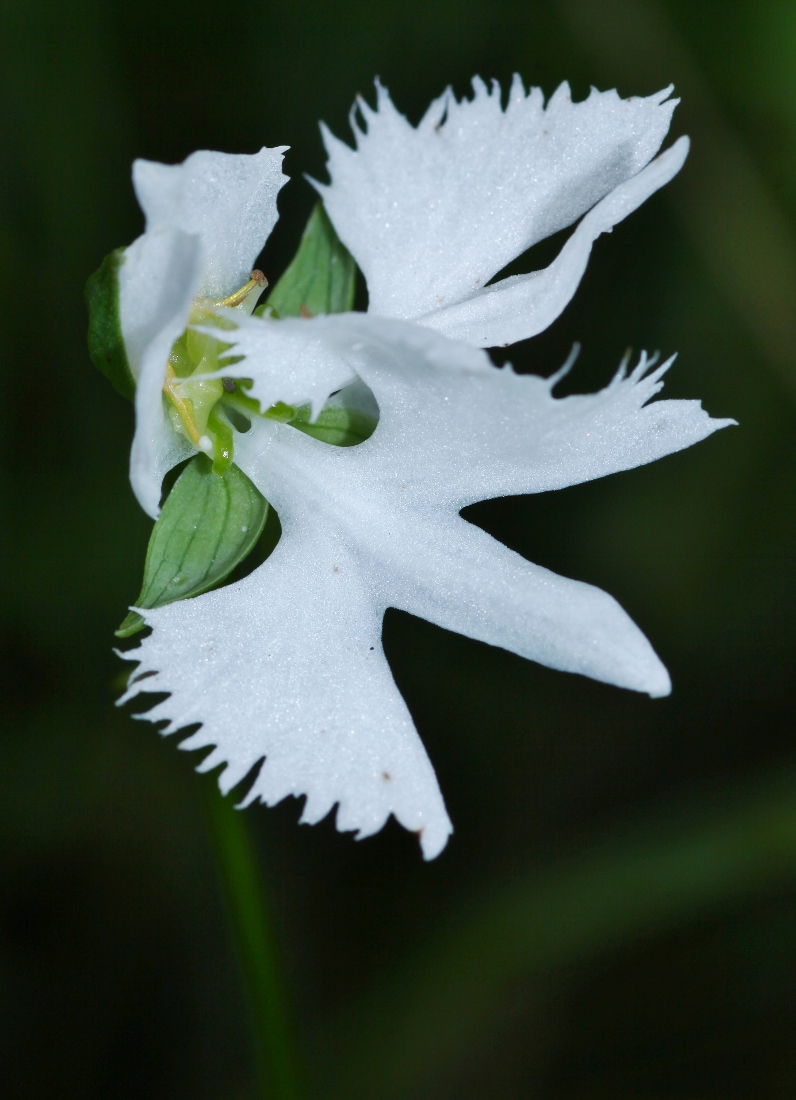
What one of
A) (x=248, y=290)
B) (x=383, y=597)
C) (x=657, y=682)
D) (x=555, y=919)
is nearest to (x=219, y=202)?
(x=248, y=290)

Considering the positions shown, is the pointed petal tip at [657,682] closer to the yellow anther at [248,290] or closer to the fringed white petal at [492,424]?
the fringed white petal at [492,424]

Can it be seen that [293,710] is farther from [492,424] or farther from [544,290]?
[544,290]

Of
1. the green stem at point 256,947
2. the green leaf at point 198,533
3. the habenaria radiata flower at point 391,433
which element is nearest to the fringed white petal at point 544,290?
the habenaria radiata flower at point 391,433

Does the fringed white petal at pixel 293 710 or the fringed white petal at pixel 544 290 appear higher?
the fringed white petal at pixel 544 290

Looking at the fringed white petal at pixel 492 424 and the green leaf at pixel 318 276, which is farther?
the green leaf at pixel 318 276

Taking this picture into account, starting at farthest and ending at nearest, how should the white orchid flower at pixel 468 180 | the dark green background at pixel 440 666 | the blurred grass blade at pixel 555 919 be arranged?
the dark green background at pixel 440 666, the blurred grass blade at pixel 555 919, the white orchid flower at pixel 468 180

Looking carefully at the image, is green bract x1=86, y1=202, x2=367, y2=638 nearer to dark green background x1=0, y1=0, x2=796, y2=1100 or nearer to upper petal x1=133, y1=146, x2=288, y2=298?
upper petal x1=133, y1=146, x2=288, y2=298
